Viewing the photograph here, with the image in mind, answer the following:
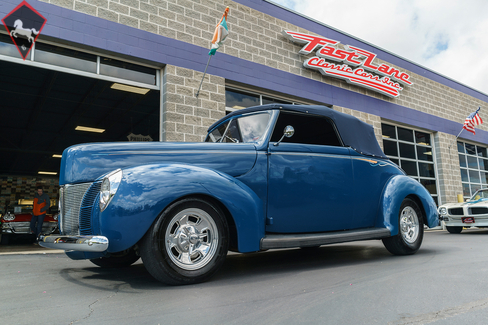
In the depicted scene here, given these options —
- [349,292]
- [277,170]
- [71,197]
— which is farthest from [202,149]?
[349,292]

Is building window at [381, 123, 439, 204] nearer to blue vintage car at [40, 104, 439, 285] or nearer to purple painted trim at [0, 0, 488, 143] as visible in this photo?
purple painted trim at [0, 0, 488, 143]

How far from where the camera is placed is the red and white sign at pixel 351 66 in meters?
11.1

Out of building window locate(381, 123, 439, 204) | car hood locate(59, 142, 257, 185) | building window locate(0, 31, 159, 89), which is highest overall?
building window locate(0, 31, 159, 89)

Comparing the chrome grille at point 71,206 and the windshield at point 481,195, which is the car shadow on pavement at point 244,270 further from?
the windshield at point 481,195

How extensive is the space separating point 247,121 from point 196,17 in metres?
5.61

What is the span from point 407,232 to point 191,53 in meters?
6.31

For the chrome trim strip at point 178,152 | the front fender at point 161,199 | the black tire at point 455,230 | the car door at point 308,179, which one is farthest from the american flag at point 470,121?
the front fender at point 161,199

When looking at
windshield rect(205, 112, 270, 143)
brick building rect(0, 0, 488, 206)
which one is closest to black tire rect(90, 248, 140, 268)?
windshield rect(205, 112, 270, 143)

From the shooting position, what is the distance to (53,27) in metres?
6.80

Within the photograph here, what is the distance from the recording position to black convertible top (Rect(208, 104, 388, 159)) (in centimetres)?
445

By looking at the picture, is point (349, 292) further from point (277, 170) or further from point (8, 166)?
point (8, 166)

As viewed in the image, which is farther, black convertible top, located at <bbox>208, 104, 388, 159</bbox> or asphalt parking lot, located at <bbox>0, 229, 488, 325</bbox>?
black convertible top, located at <bbox>208, 104, 388, 159</bbox>

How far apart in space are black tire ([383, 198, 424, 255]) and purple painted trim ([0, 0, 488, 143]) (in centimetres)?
573

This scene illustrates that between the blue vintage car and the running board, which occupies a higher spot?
the blue vintage car
